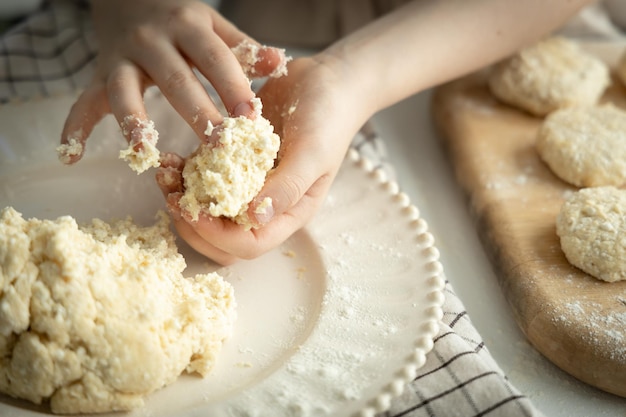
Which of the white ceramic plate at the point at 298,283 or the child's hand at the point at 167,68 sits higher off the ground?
the child's hand at the point at 167,68

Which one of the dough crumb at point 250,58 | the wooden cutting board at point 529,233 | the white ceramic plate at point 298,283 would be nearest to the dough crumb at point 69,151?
the white ceramic plate at point 298,283

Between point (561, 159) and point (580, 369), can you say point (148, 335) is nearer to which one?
point (580, 369)

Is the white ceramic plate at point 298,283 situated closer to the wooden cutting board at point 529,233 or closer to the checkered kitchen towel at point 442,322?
the checkered kitchen towel at point 442,322

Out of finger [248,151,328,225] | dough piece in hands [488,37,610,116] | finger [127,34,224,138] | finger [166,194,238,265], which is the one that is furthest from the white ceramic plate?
dough piece in hands [488,37,610,116]

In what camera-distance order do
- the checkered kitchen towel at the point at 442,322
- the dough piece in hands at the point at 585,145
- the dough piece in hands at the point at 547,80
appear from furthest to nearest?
the dough piece in hands at the point at 547,80, the dough piece in hands at the point at 585,145, the checkered kitchen towel at the point at 442,322

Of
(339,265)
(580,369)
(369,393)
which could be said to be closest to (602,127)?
(580,369)

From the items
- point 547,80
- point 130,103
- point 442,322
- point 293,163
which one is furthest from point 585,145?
point 130,103

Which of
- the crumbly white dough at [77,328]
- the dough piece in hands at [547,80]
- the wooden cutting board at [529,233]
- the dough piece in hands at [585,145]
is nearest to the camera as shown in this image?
the crumbly white dough at [77,328]
